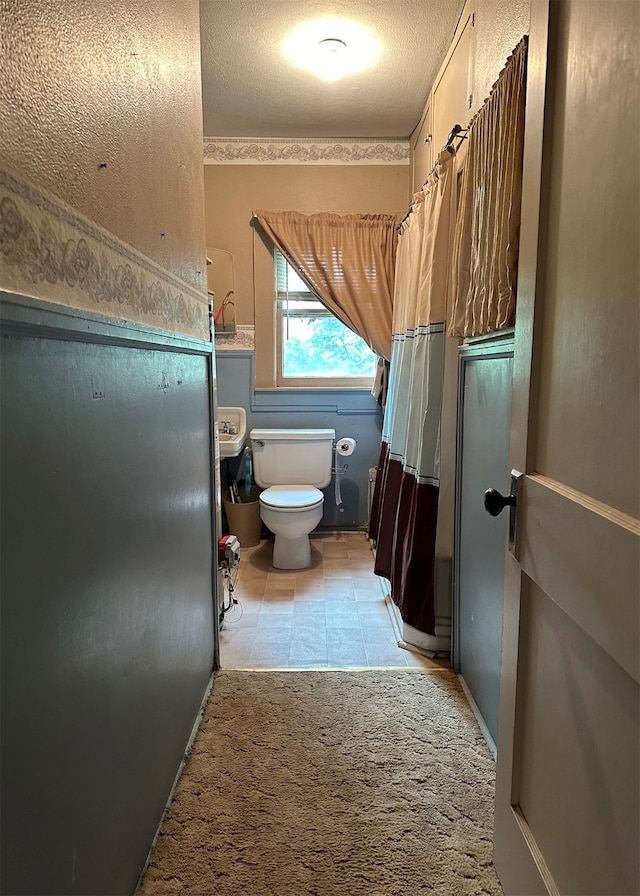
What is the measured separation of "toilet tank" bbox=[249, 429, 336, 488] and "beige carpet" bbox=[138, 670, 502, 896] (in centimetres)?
151

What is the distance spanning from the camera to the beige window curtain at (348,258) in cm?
332

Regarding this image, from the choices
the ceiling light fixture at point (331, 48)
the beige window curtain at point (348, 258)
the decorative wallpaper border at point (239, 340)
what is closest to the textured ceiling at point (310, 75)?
the ceiling light fixture at point (331, 48)

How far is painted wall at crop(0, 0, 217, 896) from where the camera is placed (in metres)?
0.68

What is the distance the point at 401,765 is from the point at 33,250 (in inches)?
Answer: 62.3

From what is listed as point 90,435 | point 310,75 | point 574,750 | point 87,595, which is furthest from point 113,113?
point 310,75

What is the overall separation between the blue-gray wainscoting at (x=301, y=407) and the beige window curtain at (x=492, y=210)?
1.81 metres

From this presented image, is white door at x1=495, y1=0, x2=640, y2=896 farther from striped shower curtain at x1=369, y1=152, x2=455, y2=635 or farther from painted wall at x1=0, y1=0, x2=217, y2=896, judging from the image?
striped shower curtain at x1=369, y1=152, x2=455, y2=635

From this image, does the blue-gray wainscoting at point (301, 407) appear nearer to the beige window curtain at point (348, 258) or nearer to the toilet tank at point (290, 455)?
the toilet tank at point (290, 455)

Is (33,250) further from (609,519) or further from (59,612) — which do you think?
(609,519)

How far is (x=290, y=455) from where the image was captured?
3299mm

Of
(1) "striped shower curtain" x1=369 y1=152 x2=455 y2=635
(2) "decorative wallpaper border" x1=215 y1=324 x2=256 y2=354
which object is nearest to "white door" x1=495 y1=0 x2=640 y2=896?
(1) "striped shower curtain" x1=369 y1=152 x2=455 y2=635

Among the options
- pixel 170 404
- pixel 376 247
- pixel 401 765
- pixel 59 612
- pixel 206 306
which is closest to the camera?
pixel 59 612

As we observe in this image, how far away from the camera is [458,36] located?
2051 mm

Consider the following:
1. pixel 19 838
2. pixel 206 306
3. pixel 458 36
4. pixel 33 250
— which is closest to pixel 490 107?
pixel 458 36
